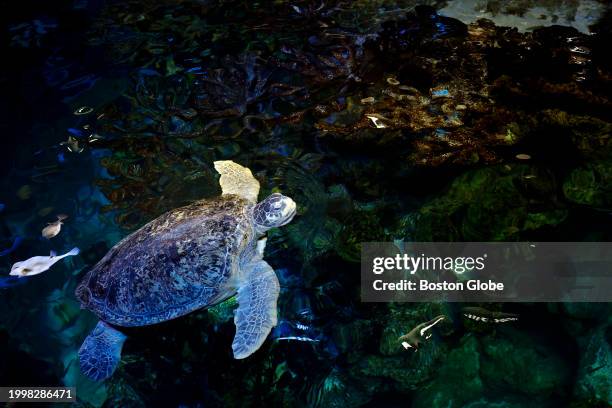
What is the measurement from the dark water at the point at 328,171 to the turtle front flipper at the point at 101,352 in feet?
0.60

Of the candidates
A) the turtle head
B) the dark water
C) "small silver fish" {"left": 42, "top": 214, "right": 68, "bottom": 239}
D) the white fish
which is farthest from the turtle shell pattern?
"small silver fish" {"left": 42, "top": 214, "right": 68, "bottom": 239}

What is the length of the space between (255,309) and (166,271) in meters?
0.86

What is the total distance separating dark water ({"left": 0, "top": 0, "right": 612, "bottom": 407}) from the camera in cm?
384

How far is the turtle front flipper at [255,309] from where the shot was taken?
3.52 m

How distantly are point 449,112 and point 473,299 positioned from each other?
7.27ft

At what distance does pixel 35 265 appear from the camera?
4406 millimetres

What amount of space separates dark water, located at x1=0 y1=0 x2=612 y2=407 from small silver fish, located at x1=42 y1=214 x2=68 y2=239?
0.09 metres

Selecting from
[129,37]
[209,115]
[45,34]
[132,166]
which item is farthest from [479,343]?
[45,34]

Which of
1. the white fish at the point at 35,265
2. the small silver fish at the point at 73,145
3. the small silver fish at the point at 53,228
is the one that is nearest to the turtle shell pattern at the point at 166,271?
the white fish at the point at 35,265

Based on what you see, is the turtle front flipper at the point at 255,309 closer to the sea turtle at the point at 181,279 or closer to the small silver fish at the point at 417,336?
the sea turtle at the point at 181,279

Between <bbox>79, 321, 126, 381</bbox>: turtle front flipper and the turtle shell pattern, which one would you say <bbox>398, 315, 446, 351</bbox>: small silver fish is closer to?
the turtle shell pattern

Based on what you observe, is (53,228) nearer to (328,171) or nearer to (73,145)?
(73,145)

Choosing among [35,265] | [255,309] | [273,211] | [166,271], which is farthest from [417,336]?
[35,265]

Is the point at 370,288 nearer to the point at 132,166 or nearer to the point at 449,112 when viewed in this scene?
the point at 449,112
